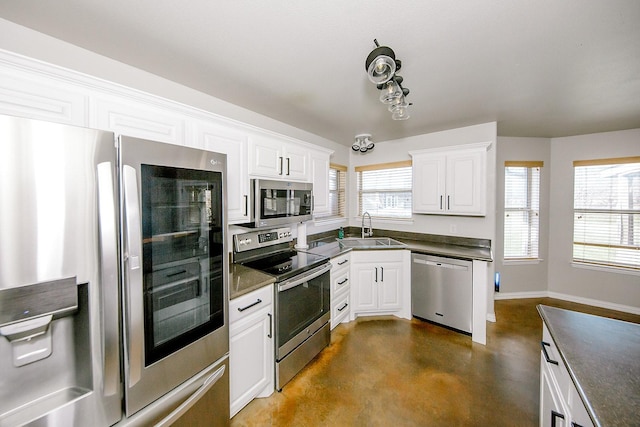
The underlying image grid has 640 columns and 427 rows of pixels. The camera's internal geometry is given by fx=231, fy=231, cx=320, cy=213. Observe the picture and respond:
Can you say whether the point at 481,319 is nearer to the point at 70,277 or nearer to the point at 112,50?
the point at 70,277

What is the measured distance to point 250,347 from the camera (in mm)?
1698

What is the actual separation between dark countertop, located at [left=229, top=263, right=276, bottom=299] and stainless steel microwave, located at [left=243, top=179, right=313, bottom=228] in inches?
15.7

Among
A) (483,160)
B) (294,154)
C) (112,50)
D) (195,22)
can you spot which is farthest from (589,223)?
(112,50)

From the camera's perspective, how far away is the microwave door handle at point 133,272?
38.6 inches

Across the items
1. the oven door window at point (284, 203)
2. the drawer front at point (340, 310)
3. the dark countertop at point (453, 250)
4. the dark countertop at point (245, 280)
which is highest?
the oven door window at point (284, 203)

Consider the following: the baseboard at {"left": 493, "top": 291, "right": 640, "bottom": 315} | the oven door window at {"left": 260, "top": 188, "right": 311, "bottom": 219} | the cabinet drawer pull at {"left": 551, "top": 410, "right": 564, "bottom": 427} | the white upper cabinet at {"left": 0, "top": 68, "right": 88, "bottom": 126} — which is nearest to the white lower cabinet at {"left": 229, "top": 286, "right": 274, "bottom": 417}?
the oven door window at {"left": 260, "top": 188, "right": 311, "bottom": 219}

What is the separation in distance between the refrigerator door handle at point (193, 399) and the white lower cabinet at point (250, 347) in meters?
0.19

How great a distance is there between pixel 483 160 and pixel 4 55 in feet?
12.2

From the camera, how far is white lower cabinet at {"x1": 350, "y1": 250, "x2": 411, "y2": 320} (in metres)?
3.01

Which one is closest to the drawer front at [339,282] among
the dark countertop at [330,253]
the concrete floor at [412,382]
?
the dark countertop at [330,253]

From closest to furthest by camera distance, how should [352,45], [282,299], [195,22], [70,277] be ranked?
1. [70,277]
2. [195,22]
3. [352,45]
4. [282,299]

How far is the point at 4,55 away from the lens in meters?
0.92

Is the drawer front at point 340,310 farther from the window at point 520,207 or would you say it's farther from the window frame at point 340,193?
the window at point 520,207

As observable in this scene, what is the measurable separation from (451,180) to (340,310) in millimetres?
2180
